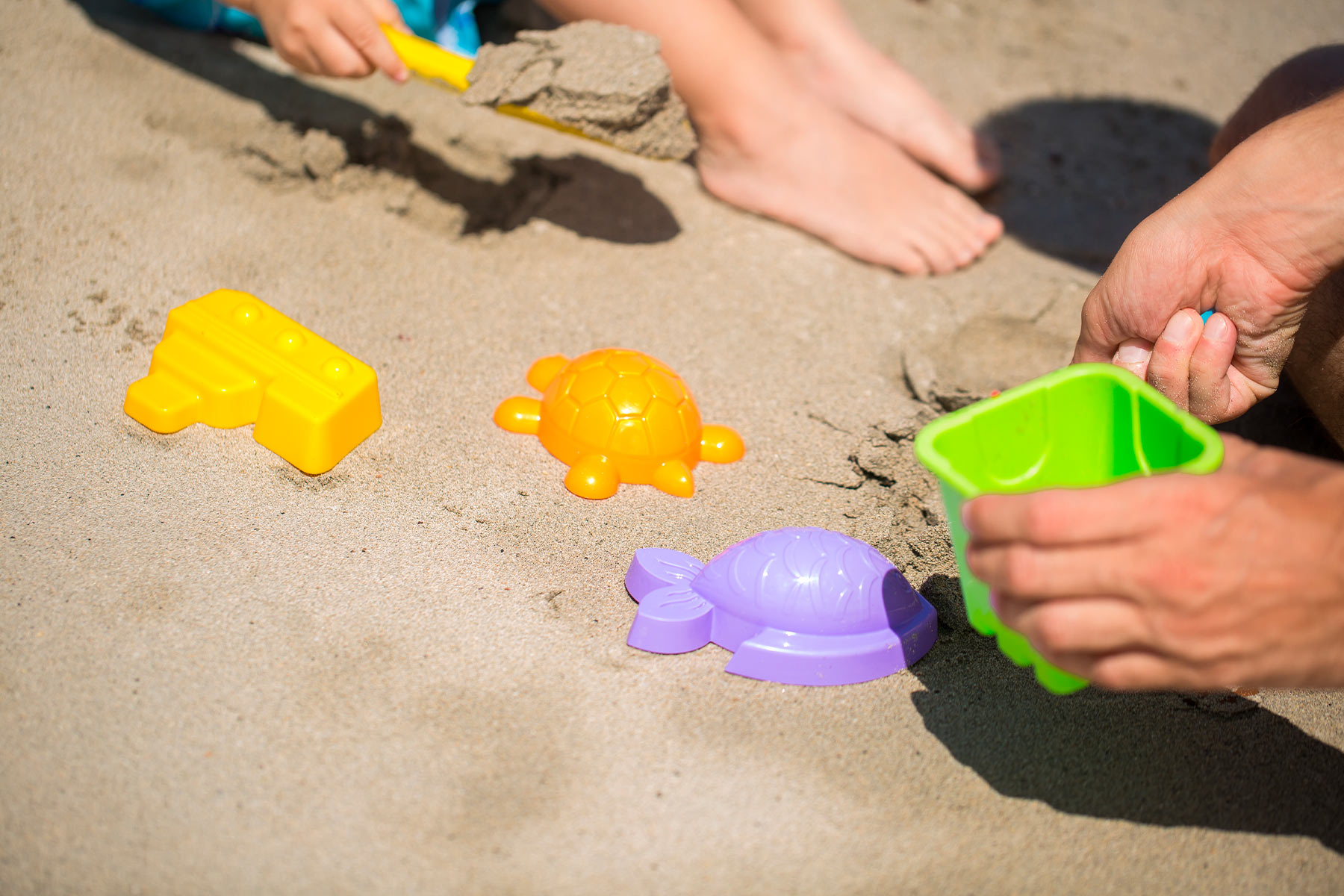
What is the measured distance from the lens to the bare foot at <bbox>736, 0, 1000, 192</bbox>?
196 cm

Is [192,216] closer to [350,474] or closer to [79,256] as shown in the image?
[79,256]

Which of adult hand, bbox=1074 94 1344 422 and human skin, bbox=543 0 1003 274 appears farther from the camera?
human skin, bbox=543 0 1003 274

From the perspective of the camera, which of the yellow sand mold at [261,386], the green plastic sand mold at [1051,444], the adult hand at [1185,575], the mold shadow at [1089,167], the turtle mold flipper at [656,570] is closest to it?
the adult hand at [1185,575]

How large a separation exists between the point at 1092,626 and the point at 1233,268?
0.59 metres

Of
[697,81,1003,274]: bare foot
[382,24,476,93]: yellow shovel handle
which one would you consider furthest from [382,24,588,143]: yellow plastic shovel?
[697,81,1003,274]: bare foot

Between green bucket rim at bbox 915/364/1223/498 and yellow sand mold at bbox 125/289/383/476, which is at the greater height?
green bucket rim at bbox 915/364/1223/498

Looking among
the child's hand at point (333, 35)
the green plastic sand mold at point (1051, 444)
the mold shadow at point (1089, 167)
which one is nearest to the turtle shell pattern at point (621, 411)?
the green plastic sand mold at point (1051, 444)

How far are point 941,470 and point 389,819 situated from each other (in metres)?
0.62

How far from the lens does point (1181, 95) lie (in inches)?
89.8

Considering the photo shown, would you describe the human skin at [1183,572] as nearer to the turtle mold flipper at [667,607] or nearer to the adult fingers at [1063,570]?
the adult fingers at [1063,570]

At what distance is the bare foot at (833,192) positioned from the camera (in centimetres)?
177

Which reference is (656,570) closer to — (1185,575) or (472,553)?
(472,553)

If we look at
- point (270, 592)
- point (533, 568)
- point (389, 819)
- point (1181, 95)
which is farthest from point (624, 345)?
point (1181, 95)

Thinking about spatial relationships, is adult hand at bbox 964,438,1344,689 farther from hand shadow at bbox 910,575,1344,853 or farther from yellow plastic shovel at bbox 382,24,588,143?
yellow plastic shovel at bbox 382,24,588,143
